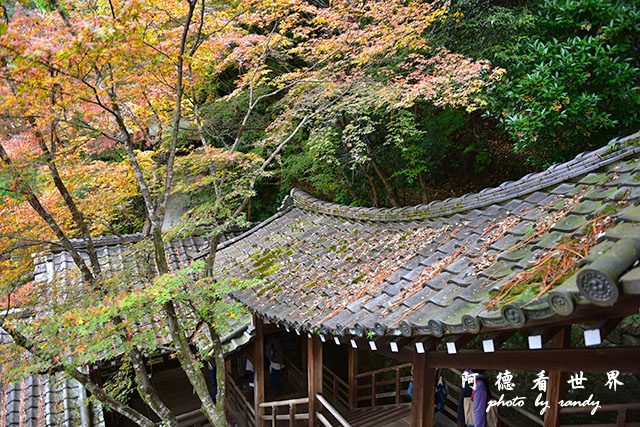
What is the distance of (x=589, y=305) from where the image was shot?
1.77 m

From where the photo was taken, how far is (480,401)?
19.3 ft

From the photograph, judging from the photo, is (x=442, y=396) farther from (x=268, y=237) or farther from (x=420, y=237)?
(x=268, y=237)

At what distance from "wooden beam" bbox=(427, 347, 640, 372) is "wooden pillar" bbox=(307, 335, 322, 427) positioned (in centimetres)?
292

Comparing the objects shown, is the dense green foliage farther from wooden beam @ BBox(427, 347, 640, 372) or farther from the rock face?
the rock face

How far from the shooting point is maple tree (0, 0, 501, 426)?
474 cm

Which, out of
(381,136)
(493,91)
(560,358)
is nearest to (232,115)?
(381,136)

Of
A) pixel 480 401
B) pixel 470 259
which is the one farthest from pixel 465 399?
pixel 470 259

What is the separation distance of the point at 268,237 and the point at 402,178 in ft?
16.8

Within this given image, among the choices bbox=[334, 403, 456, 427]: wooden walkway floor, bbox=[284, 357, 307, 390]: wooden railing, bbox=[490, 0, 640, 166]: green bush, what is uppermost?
bbox=[490, 0, 640, 166]: green bush

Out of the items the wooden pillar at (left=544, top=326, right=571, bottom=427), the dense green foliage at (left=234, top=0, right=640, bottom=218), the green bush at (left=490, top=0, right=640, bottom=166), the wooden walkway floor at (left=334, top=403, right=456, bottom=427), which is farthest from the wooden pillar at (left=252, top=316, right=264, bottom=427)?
the green bush at (left=490, top=0, right=640, bottom=166)

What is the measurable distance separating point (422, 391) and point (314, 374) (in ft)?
8.82

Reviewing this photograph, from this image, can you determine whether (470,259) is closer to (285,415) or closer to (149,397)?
(285,415)

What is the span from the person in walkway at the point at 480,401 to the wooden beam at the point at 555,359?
8.91ft

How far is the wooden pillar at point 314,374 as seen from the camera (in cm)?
630
